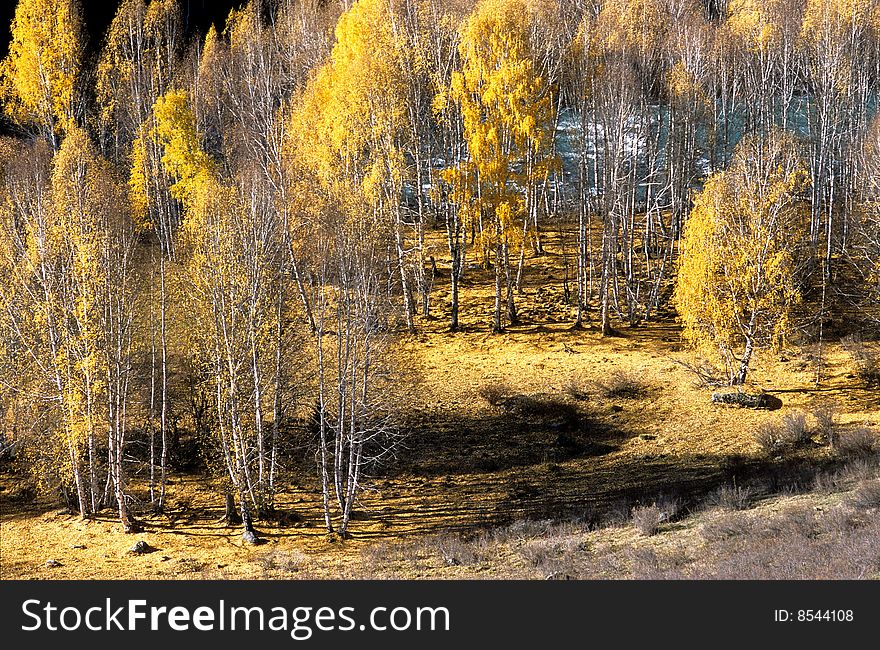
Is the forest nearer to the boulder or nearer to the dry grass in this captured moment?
the dry grass

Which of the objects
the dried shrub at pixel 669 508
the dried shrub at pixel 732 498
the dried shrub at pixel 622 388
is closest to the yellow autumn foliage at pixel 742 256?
the dried shrub at pixel 622 388

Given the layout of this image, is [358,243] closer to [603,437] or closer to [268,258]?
[268,258]

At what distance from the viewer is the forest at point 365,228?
58.2ft

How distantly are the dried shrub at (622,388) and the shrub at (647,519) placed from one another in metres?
8.11

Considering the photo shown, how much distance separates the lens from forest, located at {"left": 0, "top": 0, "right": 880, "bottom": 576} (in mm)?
17734

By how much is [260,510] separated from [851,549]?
1259cm

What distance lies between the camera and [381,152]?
29375mm

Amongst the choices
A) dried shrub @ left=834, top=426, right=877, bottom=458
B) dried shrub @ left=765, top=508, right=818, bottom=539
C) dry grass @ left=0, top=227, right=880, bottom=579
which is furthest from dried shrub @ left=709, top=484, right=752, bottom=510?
dried shrub @ left=834, top=426, right=877, bottom=458

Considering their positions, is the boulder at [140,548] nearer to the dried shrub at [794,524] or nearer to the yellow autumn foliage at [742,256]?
the dried shrub at [794,524]

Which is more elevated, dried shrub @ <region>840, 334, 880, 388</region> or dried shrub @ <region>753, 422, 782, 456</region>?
dried shrub @ <region>840, 334, 880, 388</region>

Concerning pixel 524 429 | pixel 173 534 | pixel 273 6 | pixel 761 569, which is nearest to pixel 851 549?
pixel 761 569

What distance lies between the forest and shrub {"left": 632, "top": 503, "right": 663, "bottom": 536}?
19.2 feet

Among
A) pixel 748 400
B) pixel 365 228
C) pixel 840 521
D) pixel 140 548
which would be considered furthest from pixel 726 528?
pixel 140 548

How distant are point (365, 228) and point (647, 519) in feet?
28.5
